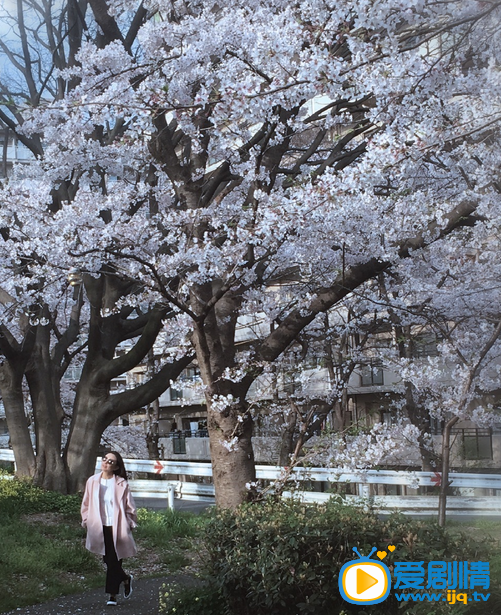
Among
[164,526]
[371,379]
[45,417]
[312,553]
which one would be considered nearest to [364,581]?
[312,553]

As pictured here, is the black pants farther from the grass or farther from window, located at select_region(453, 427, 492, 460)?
window, located at select_region(453, 427, 492, 460)

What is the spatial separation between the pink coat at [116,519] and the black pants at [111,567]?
0.17 ft

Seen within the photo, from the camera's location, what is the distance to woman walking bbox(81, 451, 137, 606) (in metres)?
A: 7.18

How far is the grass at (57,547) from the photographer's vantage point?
773 centimetres

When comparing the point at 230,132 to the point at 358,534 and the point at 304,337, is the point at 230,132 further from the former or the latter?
the point at 304,337

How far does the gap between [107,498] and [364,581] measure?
3.36m

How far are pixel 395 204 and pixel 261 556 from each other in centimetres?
441

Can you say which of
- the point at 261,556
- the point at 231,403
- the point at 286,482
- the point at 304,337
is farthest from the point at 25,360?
the point at 261,556

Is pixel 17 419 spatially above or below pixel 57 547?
above

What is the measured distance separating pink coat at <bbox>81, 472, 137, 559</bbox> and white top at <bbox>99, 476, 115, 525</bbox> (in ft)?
0.14

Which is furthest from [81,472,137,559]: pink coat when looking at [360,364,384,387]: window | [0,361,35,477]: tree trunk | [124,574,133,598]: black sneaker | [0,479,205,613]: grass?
[360,364,384,387]: window

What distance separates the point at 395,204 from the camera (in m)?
8.06

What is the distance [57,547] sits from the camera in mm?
9406

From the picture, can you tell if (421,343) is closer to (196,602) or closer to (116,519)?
(116,519)
